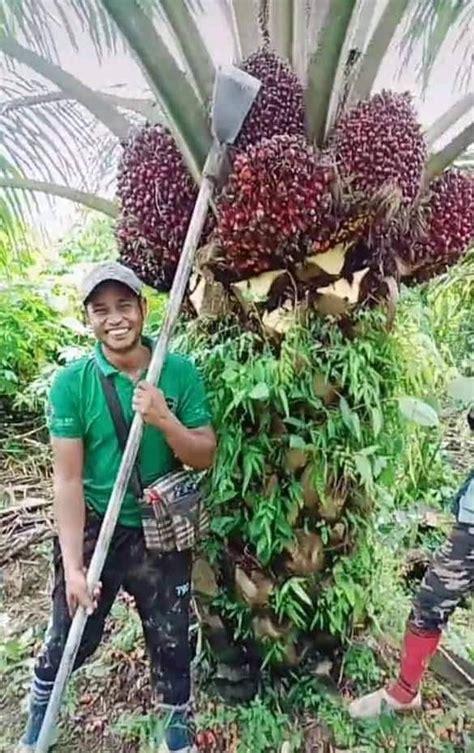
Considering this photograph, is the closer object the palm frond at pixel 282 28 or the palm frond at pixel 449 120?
the palm frond at pixel 282 28

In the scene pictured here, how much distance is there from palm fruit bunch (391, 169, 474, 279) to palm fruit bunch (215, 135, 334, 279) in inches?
12.5

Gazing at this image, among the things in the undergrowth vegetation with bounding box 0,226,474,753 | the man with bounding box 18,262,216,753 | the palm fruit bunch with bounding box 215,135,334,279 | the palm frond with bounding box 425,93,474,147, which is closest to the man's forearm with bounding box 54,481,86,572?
the man with bounding box 18,262,216,753

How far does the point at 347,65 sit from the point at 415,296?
691mm

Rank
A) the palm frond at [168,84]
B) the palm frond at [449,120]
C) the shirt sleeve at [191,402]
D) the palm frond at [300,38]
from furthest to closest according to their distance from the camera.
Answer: the palm frond at [449,120]
the palm frond at [300,38]
the shirt sleeve at [191,402]
the palm frond at [168,84]

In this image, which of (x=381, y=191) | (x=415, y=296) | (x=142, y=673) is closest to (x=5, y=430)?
(x=142, y=673)

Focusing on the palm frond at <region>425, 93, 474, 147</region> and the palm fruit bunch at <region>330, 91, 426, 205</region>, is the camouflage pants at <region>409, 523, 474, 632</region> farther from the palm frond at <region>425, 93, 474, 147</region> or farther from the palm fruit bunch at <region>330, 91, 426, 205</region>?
the palm frond at <region>425, 93, 474, 147</region>

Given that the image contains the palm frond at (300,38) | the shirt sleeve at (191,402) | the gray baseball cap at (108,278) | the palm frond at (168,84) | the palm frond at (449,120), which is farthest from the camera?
the palm frond at (449,120)

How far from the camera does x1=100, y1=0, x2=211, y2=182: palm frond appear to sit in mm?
1797

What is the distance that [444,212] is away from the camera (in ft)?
7.11

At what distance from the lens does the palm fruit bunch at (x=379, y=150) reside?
1.96 metres

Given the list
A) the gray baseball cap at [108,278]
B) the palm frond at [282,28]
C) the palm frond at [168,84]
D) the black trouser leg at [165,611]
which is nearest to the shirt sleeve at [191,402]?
the gray baseball cap at [108,278]

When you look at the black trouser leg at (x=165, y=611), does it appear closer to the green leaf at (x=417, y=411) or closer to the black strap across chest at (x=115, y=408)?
the black strap across chest at (x=115, y=408)

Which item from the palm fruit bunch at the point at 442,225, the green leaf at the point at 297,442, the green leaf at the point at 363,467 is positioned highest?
the palm fruit bunch at the point at 442,225

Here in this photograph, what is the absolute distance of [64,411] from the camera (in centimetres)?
193
